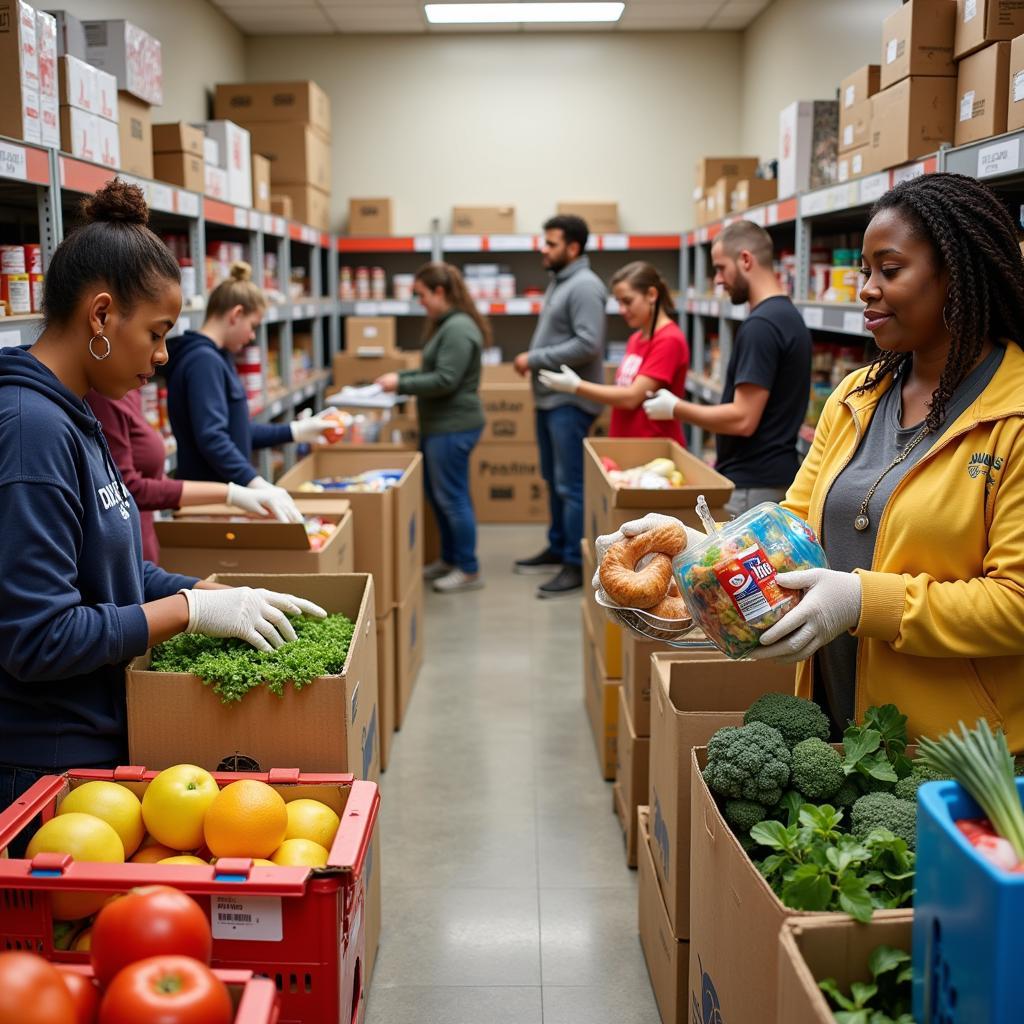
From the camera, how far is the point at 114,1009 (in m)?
1.11

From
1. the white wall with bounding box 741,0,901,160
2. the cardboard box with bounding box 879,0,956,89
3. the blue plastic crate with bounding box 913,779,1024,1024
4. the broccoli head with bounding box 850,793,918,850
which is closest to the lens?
the blue plastic crate with bounding box 913,779,1024,1024

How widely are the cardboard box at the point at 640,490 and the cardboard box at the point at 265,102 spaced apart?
434 cm

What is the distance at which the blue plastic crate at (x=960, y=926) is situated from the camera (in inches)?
40.3

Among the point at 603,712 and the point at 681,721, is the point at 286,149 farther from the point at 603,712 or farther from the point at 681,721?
the point at 681,721

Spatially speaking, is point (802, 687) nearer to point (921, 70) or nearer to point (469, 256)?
point (921, 70)

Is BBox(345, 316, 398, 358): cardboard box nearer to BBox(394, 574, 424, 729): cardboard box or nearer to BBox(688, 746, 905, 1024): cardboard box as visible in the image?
BBox(394, 574, 424, 729): cardboard box

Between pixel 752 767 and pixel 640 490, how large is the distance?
1.75m

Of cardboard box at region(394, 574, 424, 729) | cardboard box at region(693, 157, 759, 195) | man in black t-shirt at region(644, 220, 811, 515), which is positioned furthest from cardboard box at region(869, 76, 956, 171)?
cardboard box at region(693, 157, 759, 195)

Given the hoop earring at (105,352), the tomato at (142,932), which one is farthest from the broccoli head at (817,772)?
the hoop earring at (105,352)

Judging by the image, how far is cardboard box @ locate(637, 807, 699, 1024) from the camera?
7.52ft

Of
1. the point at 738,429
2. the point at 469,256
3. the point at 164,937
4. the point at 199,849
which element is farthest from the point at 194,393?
the point at 469,256

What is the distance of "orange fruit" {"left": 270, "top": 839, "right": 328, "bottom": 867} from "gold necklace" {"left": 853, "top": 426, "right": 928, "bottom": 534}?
1033 millimetres

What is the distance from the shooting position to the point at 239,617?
202cm

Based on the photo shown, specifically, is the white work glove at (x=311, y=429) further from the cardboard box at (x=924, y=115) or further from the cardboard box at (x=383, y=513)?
the cardboard box at (x=924, y=115)
